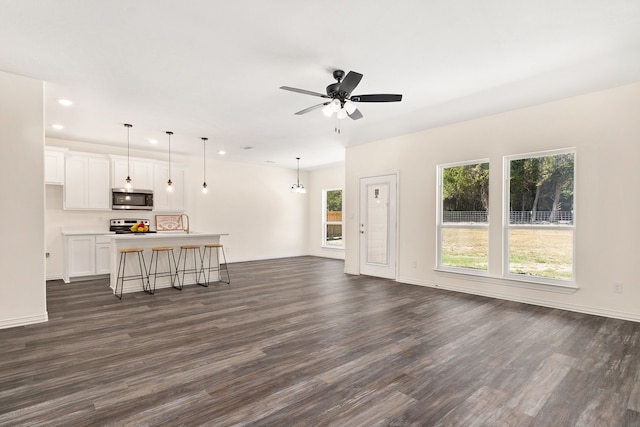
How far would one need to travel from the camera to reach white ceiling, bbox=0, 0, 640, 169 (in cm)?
261

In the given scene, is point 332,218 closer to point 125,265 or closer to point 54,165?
point 125,265

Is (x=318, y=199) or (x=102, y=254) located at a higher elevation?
(x=318, y=199)

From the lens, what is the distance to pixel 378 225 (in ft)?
22.0

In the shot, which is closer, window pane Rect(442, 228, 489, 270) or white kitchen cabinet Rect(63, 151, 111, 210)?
window pane Rect(442, 228, 489, 270)

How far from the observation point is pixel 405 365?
8.81 feet

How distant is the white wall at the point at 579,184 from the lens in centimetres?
391

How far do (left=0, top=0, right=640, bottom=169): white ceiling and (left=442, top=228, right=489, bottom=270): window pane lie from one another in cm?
190

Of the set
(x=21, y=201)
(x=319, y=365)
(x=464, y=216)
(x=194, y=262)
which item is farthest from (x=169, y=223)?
(x=464, y=216)

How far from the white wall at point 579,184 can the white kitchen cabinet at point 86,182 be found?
6.29 meters

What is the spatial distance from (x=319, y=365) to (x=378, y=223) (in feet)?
14.2

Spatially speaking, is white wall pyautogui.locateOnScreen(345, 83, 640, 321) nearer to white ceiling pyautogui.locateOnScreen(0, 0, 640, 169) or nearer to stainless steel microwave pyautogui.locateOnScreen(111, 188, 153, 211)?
white ceiling pyautogui.locateOnScreen(0, 0, 640, 169)

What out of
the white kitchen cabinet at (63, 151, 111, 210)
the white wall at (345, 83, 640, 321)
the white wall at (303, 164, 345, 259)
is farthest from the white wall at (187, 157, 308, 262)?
the white wall at (345, 83, 640, 321)

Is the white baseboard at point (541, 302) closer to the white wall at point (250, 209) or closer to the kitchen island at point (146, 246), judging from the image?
the kitchen island at point (146, 246)

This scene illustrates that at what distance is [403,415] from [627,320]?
12.0ft
